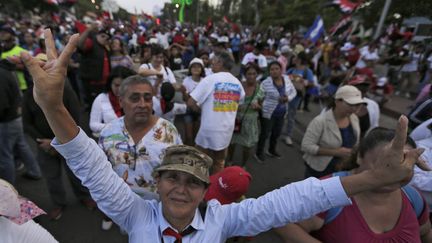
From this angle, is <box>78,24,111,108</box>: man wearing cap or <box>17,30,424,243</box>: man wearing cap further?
<box>78,24,111,108</box>: man wearing cap

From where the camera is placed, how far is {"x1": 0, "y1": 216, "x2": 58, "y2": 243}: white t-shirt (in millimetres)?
1150

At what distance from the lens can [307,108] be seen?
27.6ft

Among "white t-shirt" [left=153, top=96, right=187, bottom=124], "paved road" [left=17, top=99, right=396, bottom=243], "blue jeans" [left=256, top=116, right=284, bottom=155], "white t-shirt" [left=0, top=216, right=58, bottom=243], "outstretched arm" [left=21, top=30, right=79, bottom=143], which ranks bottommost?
"paved road" [left=17, top=99, right=396, bottom=243]

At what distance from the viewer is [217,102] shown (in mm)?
3219

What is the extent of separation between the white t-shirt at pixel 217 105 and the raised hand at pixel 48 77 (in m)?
2.19

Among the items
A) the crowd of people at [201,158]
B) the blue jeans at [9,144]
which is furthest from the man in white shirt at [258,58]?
the blue jeans at [9,144]

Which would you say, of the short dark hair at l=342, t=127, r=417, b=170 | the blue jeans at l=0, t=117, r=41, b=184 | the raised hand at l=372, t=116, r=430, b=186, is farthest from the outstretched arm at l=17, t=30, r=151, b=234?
the blue jeans at l=0, t=117, r=41, b=184

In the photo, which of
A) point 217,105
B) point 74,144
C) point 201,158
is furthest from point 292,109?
point 74,144

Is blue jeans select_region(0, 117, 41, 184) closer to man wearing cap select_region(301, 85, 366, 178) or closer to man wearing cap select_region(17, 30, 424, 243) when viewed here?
man wearing cap select_region(17, 30, 424, 243)

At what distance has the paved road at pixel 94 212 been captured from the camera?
3008 millimetres

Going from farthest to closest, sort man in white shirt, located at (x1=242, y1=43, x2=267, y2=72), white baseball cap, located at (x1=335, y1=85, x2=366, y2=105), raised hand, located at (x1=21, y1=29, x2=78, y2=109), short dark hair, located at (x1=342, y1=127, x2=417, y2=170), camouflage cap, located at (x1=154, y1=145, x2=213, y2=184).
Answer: man in white shirt, located at (x1=242, y1=43, x2=267, y2=72) < white baseball cap, located at (x1=335, y1=85, x2=366, y2=105) < short dark hair, located at (x1=342, y1=127, x2=417, y2=170) < camouflage cap, located at (x1=154, y1=145, x2=213, y2=184) < raised hand, located at (x1=21, y1=29, x2=78, y2=109)

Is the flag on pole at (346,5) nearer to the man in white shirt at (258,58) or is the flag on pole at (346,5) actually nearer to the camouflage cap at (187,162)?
the man in white shirt at (258,58)

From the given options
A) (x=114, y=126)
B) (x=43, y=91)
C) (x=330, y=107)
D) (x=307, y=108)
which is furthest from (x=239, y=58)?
(x=43, y=91)

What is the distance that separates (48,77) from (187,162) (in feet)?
2.30
